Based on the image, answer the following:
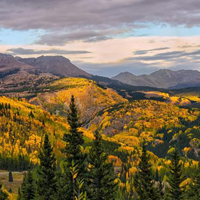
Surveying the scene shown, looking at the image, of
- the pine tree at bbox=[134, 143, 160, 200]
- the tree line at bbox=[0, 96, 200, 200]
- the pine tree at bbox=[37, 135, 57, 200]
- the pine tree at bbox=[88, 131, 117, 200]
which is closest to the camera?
the tree line at bbox=[0, 96, 200, 200]

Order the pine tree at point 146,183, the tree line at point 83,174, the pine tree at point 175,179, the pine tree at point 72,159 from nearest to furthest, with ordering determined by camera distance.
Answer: the pine tree at point 72,159, the tree line at point 83,174, the pine tree at point 146,183, the pine tree at point 175,179

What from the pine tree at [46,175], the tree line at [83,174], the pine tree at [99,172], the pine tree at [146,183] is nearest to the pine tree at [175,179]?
the tree line at [83,174]

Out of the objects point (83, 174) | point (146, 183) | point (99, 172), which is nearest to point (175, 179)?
point (146, 183)

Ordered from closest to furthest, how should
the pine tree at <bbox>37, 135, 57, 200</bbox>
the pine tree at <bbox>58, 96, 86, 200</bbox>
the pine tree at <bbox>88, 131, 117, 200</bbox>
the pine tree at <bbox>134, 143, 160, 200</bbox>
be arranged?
the pine tree at <bbox>58, 96, 86, 200</bbox>, the pine tree at <bbox>88, 131, 117, 200</bbox>, the pine tree at <bbox>37, 135, 57, 200</bbox>, the pine tree at <bbox>134, 143, 160, 200</bbox>

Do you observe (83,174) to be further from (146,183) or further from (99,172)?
(146,183)

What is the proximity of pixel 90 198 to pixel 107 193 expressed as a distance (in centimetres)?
385

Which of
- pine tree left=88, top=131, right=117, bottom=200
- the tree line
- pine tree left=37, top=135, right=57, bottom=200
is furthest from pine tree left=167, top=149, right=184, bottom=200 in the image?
pine tree left=37, top=135, right=57, bottom=200

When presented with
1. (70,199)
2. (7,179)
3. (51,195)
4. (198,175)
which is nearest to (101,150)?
(70,199)

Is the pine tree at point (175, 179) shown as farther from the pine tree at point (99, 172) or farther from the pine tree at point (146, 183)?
the pine tree at point (99, 172)

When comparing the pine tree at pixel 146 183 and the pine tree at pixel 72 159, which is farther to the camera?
the pine tree at pixel 146 183

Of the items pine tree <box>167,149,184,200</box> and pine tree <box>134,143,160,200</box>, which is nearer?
pine tree <box>134,143,160,200</box>

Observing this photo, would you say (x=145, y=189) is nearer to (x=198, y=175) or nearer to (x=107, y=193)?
(x=107, y=193)

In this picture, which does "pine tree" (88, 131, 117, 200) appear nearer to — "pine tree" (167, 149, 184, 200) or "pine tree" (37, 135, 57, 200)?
"pine tree" (37, 135, 57, 200)

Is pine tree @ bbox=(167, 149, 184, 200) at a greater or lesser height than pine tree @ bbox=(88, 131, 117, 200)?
lesser
